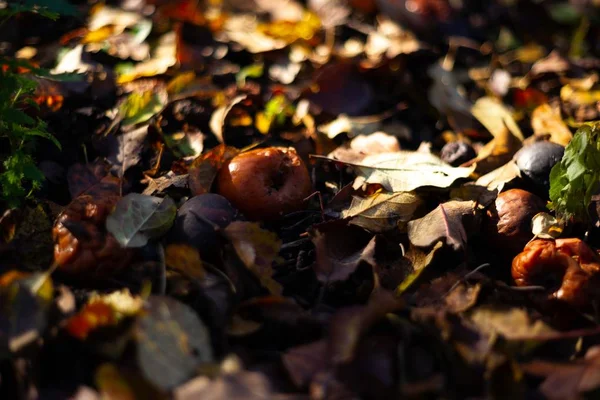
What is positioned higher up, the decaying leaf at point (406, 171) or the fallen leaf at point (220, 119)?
the decaying leaf at point (406, 171)

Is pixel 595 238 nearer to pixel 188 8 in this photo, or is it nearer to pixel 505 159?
pixel 505 159

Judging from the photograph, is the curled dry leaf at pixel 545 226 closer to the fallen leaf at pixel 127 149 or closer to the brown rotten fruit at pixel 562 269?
the brown rotten fruit at pixel 562 269

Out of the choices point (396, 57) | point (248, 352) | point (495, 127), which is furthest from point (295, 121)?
point (248, 352)

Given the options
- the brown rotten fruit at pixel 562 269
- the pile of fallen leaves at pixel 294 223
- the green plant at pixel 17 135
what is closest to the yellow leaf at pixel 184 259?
the pile of fallen leaves at pixel 294 223

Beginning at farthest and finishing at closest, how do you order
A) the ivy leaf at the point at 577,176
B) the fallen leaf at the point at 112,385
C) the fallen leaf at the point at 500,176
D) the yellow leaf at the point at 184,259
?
1. the fallen leaf at the point at 500,176
2. the ivy leaf at the point at 577,176
3. the yellow leaf at the point at 184,259
4. the fallen leaf at the point at 112,385

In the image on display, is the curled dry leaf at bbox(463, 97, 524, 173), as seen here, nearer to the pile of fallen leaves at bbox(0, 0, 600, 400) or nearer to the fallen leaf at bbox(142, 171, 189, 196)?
the pile of fallen leaves at bbox(0, 0, 600, 400)
